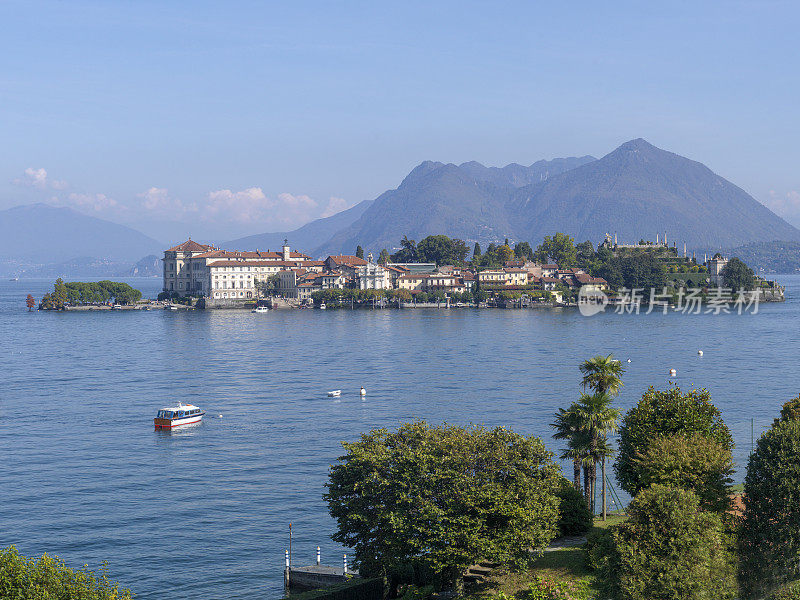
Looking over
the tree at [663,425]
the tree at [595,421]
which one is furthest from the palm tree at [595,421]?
the tree at [663,425]

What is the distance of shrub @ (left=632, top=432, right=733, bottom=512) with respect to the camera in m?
27.3

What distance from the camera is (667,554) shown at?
23125 millimetres

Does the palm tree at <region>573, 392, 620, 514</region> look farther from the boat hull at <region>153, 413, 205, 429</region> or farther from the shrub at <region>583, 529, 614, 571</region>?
the boat hull at <region>153, 413, 205, 429</region>

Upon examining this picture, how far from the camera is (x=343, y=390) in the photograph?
7569cm

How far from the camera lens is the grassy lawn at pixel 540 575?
2658 centimetres

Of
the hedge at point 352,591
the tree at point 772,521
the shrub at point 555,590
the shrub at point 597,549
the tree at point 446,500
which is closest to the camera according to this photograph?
the shrub at point 597,549

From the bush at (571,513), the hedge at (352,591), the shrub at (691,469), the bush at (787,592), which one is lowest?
the hedge at (352,591)

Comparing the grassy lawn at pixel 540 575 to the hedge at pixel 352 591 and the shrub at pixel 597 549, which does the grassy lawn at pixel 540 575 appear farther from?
the hedge at pixel 352 591

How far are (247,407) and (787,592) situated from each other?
49415mm

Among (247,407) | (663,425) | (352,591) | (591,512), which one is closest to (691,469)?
(663,425)

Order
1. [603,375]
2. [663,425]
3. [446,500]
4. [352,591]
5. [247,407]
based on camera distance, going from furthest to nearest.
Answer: [247,407]
[603,375]
[663,425]
[352,591]
[446,500]

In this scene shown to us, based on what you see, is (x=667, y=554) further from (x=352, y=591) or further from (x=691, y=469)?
(x=352, y=591)

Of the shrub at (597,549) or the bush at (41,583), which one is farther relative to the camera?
the shrub at (597,549)

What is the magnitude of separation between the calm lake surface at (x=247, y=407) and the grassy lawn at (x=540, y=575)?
31.3 feet
